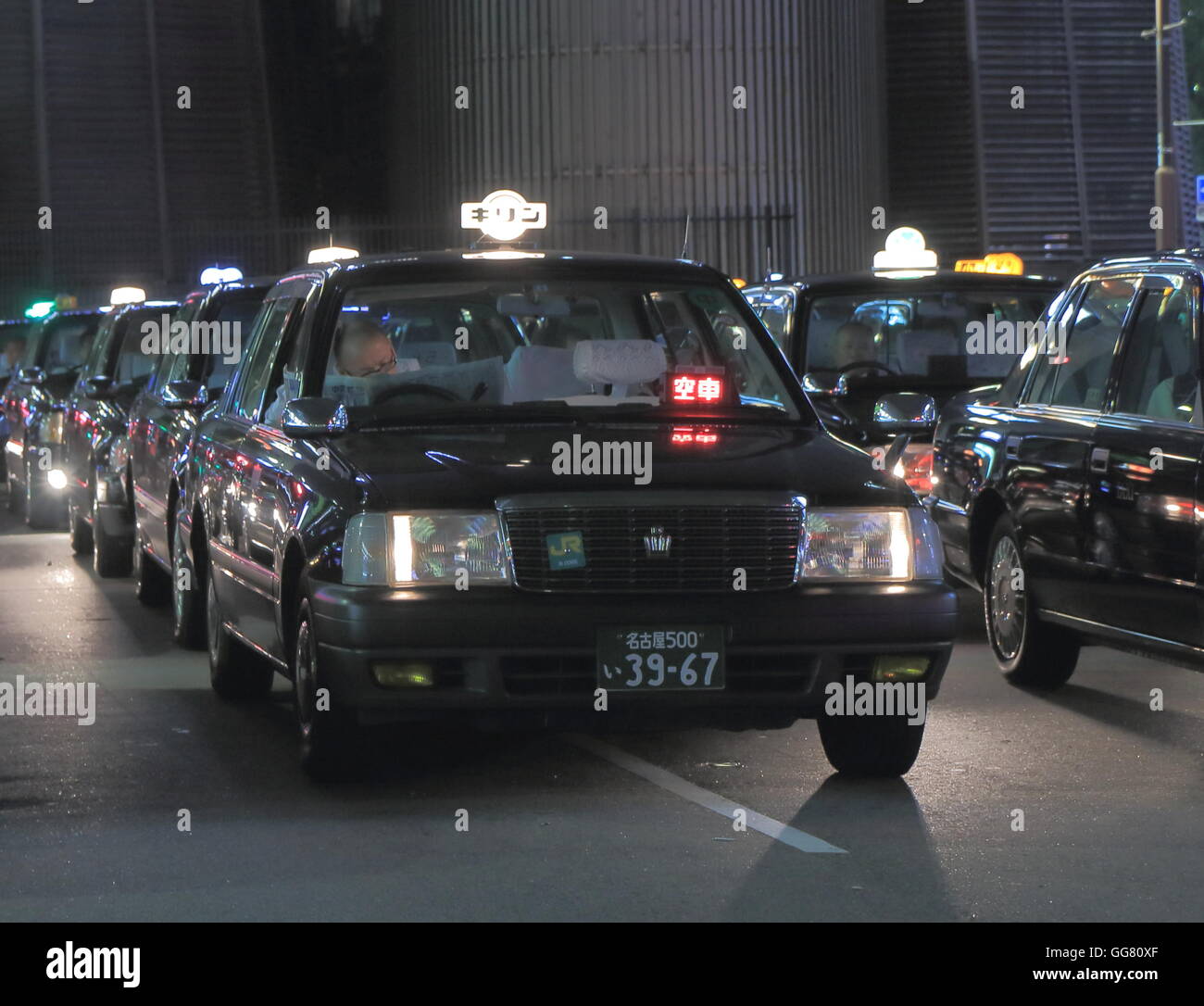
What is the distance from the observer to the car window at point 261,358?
8.67 meters

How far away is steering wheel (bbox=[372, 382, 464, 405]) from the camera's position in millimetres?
7980

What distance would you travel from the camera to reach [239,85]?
41.5 meters

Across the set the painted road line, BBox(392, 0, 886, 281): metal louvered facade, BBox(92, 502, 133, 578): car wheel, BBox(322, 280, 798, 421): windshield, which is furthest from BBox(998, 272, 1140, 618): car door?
BBox(392, 0, 886, 281): metal louvered facade

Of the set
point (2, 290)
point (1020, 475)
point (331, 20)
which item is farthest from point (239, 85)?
point (1020, 475)

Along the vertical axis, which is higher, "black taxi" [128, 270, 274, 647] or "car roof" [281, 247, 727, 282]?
"car roof" [281, 247, 727, 282]

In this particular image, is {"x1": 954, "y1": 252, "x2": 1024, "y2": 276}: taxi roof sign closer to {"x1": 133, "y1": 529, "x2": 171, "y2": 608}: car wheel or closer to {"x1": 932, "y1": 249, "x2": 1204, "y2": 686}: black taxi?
{"x1": 932, "y1": 249, "x2": 1204, "y2": 686}: black taxi

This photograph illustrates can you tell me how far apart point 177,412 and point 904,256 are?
4.89m

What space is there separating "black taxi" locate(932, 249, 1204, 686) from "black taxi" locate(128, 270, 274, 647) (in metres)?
3.35

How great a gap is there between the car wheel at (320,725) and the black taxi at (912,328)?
5.37m

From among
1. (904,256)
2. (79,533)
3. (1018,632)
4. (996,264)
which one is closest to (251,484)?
(1018,632)

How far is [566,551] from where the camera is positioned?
6.84 meters

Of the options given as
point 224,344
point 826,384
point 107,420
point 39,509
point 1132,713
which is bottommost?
point 39,509

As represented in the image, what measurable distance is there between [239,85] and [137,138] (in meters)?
2.11

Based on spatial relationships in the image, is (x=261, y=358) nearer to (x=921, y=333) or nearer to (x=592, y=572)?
(x=592, y=572)
